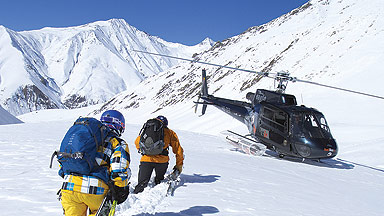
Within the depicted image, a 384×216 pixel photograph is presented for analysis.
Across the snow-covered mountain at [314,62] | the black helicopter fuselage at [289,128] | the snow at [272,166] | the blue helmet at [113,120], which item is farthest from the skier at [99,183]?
the snow-covered mountain at [314,62]

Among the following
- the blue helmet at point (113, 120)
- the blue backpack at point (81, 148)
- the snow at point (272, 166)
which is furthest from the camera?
the snow at point (272, 166)

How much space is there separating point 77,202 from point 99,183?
0.30 metres

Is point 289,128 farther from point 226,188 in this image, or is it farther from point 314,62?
point 314,62

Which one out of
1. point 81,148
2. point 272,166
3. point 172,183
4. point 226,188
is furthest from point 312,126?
point 81,148

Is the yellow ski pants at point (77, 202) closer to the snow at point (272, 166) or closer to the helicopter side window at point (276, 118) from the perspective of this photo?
the snow at point (272, 166)

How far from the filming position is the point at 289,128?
31.9ft

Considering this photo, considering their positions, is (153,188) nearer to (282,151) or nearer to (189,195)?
(189,195)

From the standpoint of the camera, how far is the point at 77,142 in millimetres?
3002

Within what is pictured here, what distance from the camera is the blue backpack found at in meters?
3.01

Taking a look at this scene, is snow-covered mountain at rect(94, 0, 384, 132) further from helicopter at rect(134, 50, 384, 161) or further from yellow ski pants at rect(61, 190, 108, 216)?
yellow ski pants at rect(61, 190, 108, 216)

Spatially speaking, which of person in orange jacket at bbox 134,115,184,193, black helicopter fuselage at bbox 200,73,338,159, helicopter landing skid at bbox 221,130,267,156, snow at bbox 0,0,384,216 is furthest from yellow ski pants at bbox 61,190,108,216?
helicopter landing skid at bbox 221,130,267,156

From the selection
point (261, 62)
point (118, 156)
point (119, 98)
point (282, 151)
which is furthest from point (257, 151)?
Answer: point (119, 98)

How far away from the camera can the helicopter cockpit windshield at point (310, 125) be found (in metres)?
9.45

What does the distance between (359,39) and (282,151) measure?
2645cm
